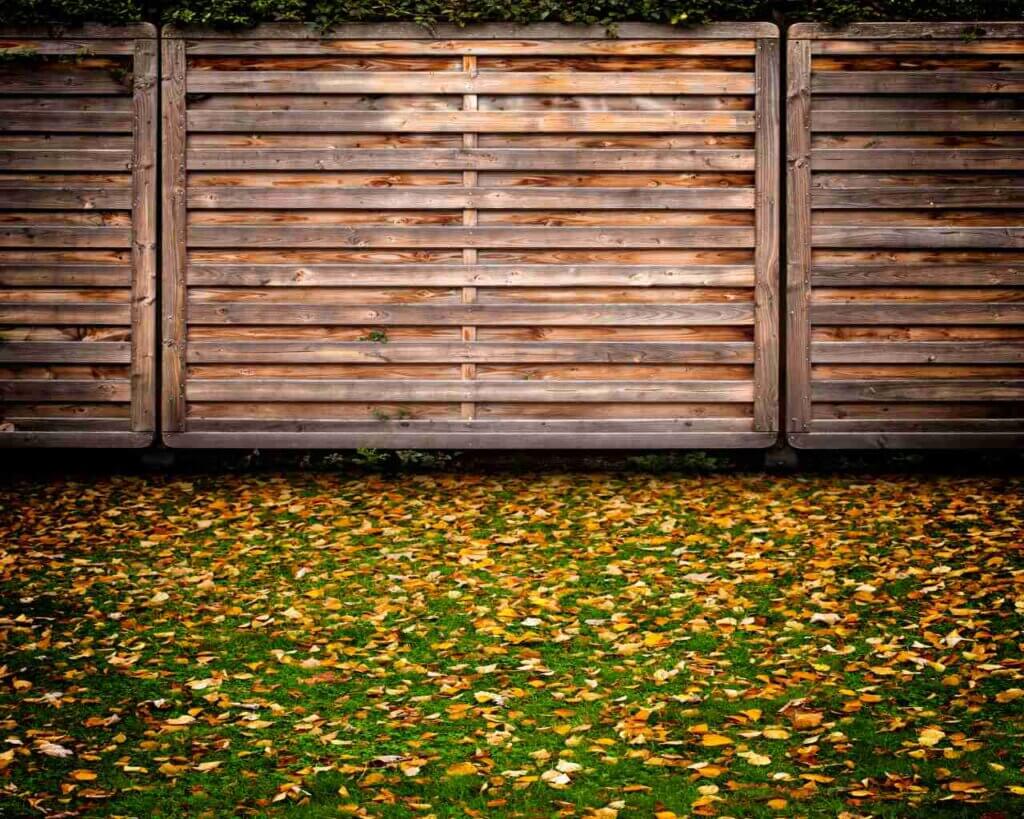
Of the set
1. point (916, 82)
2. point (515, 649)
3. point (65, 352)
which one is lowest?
point (515, 649)

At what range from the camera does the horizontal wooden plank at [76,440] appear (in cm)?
724

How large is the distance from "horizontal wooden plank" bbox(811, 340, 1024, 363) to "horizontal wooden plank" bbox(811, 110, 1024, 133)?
1443 mm

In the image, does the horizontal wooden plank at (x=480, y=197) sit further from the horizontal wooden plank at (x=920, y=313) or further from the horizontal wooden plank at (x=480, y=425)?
the horizontal wooden plank at (x=480, y=425)

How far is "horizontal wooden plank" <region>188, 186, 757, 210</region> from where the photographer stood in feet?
23.7

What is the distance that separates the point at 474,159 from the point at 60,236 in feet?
9.51

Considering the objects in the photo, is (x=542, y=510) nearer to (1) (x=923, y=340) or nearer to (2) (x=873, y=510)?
(2) (x=873, y=510)

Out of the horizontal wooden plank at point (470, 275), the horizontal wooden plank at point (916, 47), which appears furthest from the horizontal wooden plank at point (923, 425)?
the horizontal wooden plank at point (916, 47)

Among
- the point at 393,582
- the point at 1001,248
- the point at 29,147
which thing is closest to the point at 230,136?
the point at 29,147

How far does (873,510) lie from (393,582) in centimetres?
303

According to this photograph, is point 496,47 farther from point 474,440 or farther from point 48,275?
point 48,275

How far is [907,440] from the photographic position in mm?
7227

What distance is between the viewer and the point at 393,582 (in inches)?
213

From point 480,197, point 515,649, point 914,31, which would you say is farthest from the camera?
point 480,197

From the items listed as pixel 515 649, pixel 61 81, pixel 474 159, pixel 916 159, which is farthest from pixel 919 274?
pixel 61 81
